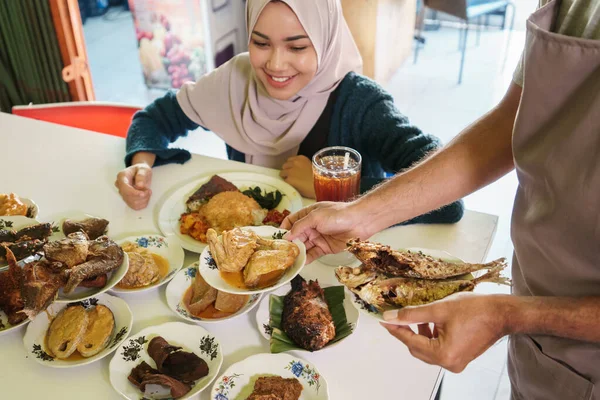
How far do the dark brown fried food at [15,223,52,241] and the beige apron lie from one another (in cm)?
112

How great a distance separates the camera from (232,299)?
122 cm

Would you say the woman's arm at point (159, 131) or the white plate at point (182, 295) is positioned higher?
the woman's arm at point (159, 131)

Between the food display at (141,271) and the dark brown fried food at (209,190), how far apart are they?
0.85 feet

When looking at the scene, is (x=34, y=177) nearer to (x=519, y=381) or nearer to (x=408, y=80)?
(x=519, y=381)

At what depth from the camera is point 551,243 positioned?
920 millimetres

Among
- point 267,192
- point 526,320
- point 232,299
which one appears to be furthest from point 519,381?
point 267,192

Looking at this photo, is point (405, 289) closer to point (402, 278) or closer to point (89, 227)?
point (402, 278)

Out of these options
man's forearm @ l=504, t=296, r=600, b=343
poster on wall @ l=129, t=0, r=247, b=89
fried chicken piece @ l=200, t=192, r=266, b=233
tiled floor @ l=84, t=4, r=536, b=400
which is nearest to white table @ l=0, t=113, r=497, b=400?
fried chicken piece @ l=200, t=192, r=266, b=233

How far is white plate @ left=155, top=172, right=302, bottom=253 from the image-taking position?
1472 millimetres

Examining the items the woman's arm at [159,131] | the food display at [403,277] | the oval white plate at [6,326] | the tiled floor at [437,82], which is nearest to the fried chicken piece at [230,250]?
the food display at [403,277]

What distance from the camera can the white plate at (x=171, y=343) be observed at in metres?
1.05

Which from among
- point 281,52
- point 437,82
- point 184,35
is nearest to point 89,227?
point 281,52

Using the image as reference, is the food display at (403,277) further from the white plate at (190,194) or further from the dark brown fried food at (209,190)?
the dark brown fried food at (209,190)

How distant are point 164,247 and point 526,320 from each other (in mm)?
897
